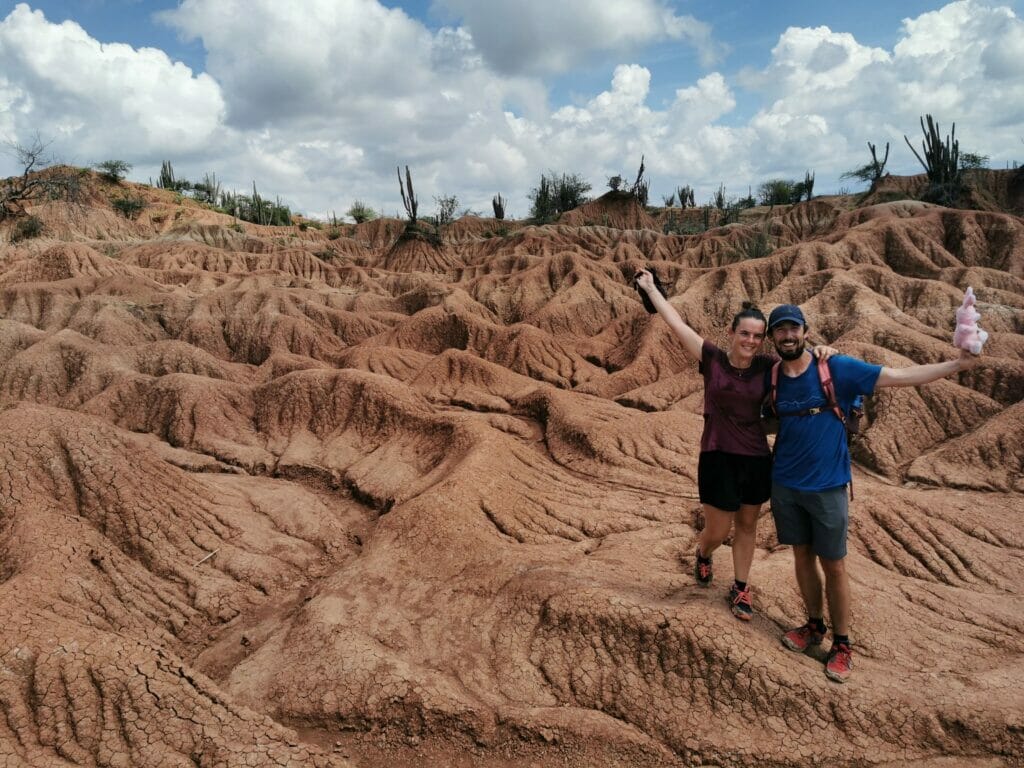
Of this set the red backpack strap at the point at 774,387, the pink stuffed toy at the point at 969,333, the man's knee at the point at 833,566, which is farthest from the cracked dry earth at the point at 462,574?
the pink stuffed toy at the point at 969,333

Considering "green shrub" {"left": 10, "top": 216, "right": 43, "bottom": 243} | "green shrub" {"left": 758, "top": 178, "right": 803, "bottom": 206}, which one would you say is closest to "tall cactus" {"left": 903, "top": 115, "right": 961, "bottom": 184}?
"green shrub" {"left": 758, "top": 178, "right": 803, "bottom": 206}

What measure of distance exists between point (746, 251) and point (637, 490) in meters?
28.2

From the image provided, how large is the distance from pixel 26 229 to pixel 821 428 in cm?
4441

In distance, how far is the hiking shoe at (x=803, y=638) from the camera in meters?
4.05

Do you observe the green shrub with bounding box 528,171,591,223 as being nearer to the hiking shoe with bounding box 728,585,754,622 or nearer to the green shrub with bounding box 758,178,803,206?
the green shrub with bounding box 758,178,803,206

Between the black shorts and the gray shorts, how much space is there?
181mm

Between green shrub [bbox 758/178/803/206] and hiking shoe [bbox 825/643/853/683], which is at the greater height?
green shrub [bbox 758/178/803/206]

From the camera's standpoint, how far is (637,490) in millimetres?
9102

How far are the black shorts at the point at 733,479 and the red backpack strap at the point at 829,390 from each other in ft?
1.97

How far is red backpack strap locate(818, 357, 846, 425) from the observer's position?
134 inches

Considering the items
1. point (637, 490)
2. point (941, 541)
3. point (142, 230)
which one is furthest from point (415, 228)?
point (941, 541)

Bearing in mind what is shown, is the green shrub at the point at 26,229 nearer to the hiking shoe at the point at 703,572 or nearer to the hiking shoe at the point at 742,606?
the hiking shoe at the point at 703,572

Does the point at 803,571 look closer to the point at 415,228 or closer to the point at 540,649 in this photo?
the point at 540,649

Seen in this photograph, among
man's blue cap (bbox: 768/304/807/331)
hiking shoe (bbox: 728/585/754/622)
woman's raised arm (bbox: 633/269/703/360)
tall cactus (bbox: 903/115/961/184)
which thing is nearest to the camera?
man's blue cap (bbox: 768/304/807/331)
